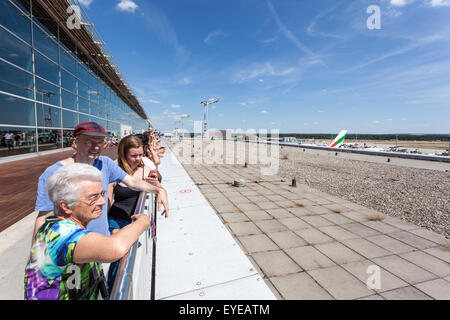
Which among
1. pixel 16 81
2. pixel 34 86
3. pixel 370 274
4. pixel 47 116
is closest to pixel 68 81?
pixel 47 116

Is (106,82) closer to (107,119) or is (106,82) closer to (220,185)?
(107,119)

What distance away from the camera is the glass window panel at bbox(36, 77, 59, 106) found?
10438 mm

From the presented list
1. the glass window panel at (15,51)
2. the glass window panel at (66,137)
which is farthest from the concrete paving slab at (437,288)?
the glass window panel at (66,137)

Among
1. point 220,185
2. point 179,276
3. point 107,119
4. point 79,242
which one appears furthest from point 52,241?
point 107,119

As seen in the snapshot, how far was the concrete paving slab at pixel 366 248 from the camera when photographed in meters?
3.17

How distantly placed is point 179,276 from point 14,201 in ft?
13.9

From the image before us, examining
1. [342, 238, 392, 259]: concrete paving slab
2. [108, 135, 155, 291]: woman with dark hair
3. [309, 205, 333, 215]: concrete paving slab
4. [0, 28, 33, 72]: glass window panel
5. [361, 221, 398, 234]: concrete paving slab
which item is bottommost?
[342, 238, 392, 259]: concrete paving slab

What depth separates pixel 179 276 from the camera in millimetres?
2475

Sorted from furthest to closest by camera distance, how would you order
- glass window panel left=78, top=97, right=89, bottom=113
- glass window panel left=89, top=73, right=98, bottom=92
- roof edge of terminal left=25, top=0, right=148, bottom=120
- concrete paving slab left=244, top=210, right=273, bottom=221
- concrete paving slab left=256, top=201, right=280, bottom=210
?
glass window panel left=89, top=73, right=98, bottom=92 → glass window panel left=78, top=97, right=89, bottom=113 → roof edge of terminal left=25, top=0, right=148, bottom=120 → concrete paving slab left=256, top=201, right=280, bottom=210 → concrete paving slab left=244, top=210, right=273, bottom=221

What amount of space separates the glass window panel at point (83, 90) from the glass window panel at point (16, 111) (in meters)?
6.12

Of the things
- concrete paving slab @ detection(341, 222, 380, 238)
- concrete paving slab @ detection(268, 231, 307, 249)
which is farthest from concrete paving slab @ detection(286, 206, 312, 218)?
concrete paving slab @ detection(268, 231, 307, 249)

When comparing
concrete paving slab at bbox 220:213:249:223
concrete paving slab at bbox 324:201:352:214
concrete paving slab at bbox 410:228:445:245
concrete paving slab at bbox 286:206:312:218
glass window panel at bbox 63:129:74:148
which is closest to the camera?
concrete paving slab at bbox 410:228:445:245

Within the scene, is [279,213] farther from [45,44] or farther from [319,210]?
[45,44]

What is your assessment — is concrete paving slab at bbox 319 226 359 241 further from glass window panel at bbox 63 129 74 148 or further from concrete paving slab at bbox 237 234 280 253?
glass window panel at bbox 63 129 74 148
